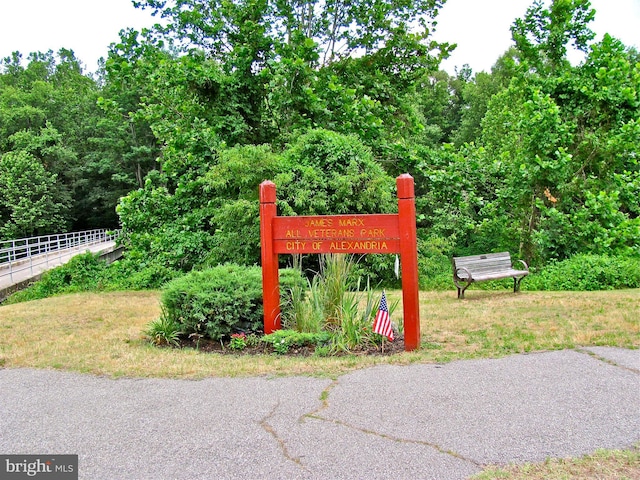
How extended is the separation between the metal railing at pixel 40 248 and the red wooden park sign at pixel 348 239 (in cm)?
1106

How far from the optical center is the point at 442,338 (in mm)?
6469

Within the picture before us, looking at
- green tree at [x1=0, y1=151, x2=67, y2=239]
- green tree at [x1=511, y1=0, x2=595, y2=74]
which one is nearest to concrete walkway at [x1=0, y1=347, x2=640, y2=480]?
green tree at [x1=511, y1=0, x2=595, y2=74]

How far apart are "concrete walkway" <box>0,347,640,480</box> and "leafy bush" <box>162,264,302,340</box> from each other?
1583mm

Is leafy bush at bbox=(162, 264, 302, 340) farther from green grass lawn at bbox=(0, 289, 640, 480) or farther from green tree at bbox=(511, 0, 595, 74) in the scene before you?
green tree at bbox=(511, 0, 595, 74)

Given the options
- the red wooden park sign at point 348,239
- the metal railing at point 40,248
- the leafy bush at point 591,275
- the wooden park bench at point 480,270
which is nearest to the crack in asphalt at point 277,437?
the red wooden park sign at point 348,239

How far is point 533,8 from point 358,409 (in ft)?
48.3

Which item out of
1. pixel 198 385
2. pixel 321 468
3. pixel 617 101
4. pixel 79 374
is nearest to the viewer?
pixel 321 468

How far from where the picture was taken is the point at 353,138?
13625 millimetres

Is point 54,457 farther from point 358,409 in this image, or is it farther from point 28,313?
point 28,313

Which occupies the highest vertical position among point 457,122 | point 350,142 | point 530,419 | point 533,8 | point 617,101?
point 457,122

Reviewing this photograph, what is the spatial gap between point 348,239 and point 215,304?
1764 mm

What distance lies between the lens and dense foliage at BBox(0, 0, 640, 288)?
12898 mm

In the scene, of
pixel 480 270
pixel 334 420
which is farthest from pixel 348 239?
pixel 480 270

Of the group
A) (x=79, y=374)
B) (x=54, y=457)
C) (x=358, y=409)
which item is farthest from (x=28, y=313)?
(x=358, y=409)
